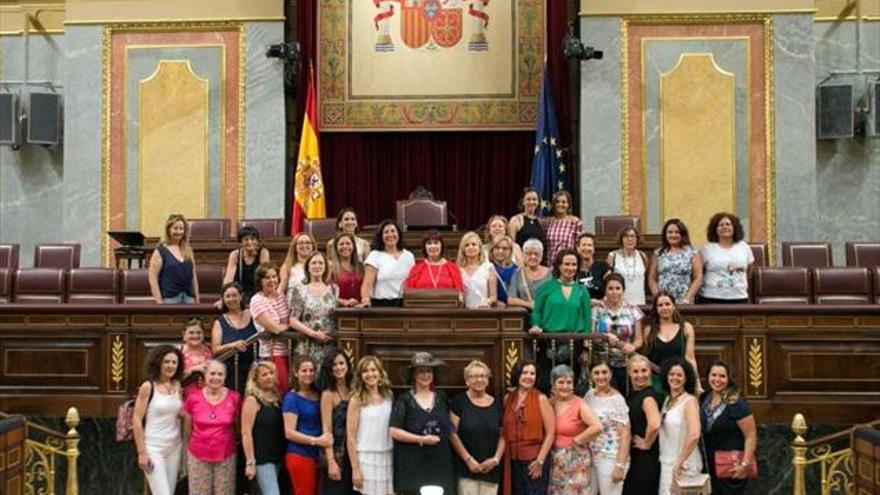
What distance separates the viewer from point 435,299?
23.9 ft

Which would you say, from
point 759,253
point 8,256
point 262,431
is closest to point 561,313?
point 262,431

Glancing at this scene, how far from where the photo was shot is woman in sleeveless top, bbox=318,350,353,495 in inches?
270

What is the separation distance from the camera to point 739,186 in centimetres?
1212

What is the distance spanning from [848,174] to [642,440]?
7.22 meters

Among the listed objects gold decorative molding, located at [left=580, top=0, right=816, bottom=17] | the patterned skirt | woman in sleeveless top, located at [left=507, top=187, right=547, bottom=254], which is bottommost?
the patterned skirt

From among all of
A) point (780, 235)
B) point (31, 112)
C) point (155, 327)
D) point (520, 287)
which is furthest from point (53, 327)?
point (780, 235)

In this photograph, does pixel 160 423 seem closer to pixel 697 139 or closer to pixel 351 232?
pixel 351 232

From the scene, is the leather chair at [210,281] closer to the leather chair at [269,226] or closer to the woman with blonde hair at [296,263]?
the woman with blonde hair at [296,263]

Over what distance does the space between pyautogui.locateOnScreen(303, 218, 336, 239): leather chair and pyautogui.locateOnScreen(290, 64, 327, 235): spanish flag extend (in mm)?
894

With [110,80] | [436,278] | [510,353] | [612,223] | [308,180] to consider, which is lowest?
[510,353]

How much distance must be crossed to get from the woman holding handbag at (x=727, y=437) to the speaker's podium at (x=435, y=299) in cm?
160

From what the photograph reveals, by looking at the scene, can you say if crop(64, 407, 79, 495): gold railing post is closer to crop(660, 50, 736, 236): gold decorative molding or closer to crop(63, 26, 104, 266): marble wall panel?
crop(63, 26, 104, 266): marble wall panel

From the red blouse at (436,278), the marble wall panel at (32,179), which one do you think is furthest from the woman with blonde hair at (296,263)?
the marble wall panel at (32,179)

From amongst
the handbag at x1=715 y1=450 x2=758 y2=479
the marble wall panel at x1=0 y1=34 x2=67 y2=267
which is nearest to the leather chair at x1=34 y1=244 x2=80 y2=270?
the marble wall panel at x1=0 y1=34 x2=67 y2=267
